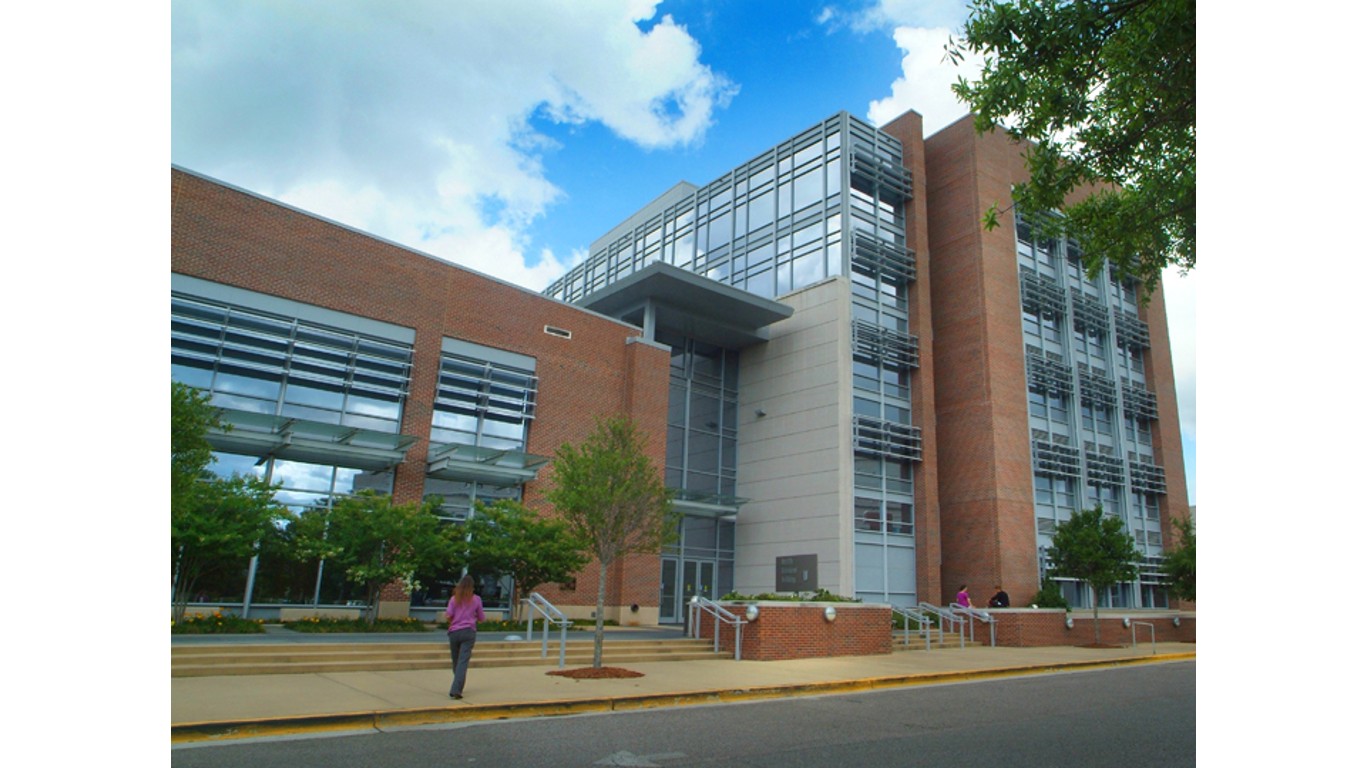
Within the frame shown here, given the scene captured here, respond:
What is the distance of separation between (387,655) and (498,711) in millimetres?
4792

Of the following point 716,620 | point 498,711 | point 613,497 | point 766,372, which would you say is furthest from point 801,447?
point 498,711

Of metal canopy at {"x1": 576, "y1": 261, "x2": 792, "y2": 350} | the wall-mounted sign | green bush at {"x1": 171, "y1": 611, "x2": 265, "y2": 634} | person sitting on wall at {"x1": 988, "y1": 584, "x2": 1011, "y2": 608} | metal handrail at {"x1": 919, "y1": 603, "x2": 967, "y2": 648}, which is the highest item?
metal canopy at {"x1": 576, "y1": 261, "x2": 792, "y2": 350}

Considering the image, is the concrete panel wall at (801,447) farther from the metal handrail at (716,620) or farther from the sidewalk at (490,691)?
the sidewalk at (490,691)

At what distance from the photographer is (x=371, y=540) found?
17422mm

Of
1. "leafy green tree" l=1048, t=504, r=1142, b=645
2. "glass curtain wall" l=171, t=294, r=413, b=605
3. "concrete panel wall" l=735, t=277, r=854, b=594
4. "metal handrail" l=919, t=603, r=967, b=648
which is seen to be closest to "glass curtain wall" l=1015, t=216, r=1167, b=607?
"leafy green tree" l=1048, t=504, r=1142, b=645

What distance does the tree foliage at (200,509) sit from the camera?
1360 centimetres

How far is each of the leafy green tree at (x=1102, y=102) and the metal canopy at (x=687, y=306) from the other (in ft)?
54.6

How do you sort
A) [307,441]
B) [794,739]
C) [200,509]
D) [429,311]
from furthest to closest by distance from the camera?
[429,311] < [307,441] < [200,509] < [794,739]

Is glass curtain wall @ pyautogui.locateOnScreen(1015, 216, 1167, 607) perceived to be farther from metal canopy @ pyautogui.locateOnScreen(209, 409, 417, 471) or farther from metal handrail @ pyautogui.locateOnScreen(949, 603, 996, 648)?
metal canopy @ pyautogui.locateOnScreen(209, 409, 417, 471)

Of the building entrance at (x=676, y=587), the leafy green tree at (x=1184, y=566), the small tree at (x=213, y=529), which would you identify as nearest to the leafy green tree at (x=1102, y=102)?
the small tree at (x=213, y=529)

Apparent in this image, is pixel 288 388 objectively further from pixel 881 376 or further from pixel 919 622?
pixel 881 376

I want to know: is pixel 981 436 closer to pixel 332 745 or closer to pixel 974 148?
pixel 974 148

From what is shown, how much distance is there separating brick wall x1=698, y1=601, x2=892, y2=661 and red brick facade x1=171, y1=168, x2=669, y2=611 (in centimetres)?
750

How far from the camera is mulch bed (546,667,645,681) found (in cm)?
1251
